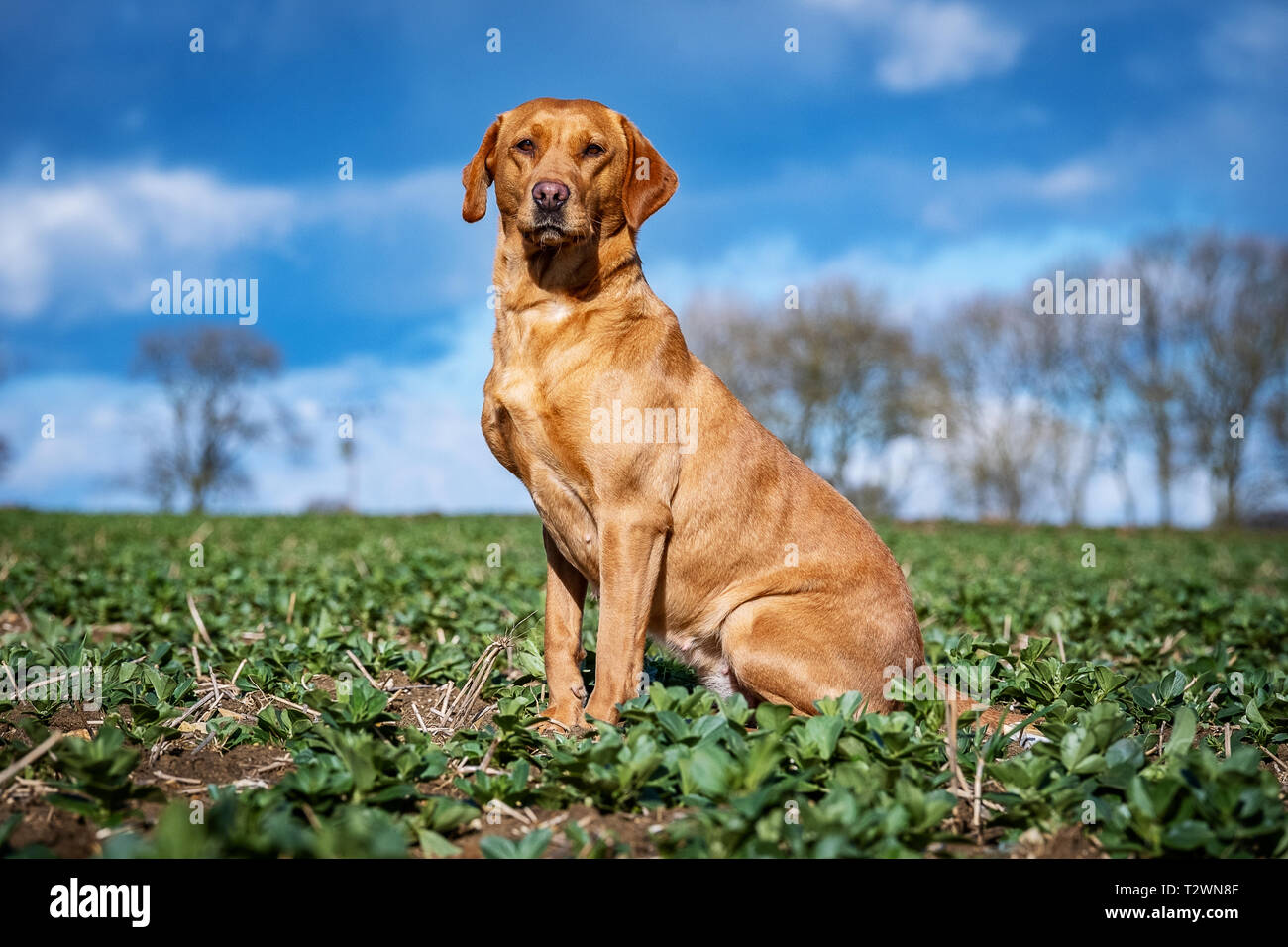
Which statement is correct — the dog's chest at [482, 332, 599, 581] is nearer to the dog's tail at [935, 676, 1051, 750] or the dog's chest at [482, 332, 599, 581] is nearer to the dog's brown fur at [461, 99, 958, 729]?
the dog's brown fur at [461, 99, 958, 729]

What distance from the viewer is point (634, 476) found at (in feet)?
13.0

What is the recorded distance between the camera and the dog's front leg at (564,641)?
4148mm

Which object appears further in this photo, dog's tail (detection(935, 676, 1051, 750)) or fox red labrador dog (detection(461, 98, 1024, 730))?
fox red labrador dog (detection(461, 98, 1024, 730))

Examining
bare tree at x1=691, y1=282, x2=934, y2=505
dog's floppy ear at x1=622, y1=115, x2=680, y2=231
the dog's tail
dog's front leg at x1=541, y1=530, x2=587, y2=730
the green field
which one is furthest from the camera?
bare tree at x1=691, y1=282, x2=934, y2=505

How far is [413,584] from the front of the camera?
8.66 meters

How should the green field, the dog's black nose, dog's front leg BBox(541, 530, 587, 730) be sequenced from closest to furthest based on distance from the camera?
the green field < the dog's black nose < dog's front leg BBox(541, 530, 587, 730)

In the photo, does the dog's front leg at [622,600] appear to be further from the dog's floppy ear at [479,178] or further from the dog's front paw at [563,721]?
the dog's floppy ear at [479,178]

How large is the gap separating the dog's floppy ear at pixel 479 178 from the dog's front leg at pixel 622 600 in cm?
172

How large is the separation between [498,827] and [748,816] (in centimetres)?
84

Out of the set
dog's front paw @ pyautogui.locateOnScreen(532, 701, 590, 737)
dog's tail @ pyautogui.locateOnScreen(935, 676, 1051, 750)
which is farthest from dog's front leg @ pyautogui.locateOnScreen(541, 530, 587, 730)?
dog's tail @ pyautogui.locateOnScreen(935, 676, 1051, 750)

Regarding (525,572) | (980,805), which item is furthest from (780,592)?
(525,572)

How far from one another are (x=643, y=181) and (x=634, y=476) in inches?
58.6

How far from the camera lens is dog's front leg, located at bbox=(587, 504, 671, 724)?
3.88m
